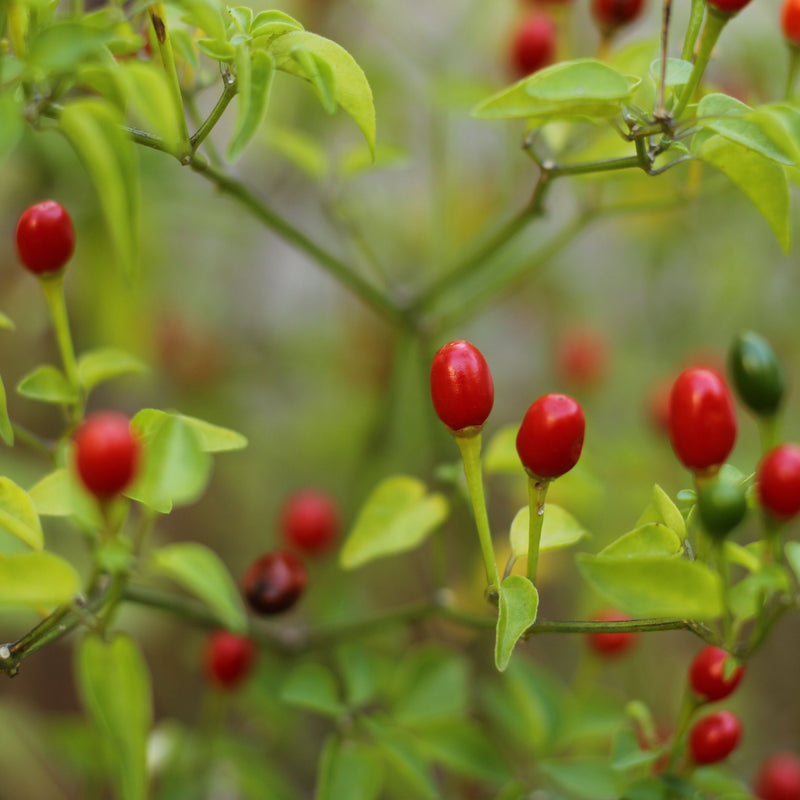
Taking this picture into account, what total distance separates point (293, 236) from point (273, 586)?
0.31 m

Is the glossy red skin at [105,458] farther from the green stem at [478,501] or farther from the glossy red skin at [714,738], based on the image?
the glossy red skin at [714,738]

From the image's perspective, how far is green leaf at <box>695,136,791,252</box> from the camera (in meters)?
0.56

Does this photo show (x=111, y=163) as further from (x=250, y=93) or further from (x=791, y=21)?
(x=791, y=21)

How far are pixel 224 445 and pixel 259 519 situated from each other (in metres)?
1.08

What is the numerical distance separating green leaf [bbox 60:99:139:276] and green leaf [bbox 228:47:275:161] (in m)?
0.06

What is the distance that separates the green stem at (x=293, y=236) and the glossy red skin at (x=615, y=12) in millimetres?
346

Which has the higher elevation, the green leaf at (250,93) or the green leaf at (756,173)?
the green leaf at (250,93)

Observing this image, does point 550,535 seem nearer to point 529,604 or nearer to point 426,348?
point 529,604

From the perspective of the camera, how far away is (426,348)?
1.00m

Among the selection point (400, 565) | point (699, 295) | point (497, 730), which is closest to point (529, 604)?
point (497, 730)

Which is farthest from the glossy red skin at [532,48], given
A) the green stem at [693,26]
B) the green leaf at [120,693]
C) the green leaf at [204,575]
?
the green leaf at [120,693]

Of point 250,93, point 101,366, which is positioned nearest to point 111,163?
point 250,93

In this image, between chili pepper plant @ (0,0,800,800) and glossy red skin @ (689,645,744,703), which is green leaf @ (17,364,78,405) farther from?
glossy red skin @ (689,645,744,703)

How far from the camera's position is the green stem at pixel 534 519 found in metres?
0.56
